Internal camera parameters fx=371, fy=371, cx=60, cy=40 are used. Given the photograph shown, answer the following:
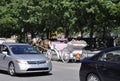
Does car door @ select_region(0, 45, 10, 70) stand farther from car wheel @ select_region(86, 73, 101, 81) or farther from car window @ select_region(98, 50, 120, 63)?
car window @ select_region(98, 50, 120, 63)

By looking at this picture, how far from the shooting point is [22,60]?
48.5 ft

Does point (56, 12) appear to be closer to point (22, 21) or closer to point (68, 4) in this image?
point (68, 4)

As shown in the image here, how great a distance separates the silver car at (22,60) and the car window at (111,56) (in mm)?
4952

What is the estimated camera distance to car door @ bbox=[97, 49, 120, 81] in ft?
31.4

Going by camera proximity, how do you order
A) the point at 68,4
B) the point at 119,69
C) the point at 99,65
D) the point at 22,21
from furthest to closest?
the point at 22,21, the point at 68,4, the point at 99,65, the point at 119,69

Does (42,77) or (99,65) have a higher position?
(99,65)

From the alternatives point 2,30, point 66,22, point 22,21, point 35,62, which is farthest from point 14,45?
point 2,30

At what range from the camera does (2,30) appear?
4853 centimetres

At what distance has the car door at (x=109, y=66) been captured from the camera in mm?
9586

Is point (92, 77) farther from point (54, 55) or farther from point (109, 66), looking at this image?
point (54, 55)

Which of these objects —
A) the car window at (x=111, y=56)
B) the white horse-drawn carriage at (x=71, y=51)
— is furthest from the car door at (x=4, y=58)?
the white horse-drawn carriage at (x=71, y=51)

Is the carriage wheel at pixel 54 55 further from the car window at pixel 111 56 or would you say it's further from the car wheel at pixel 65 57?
the car window at pixel 111 56

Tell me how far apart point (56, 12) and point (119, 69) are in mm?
25578

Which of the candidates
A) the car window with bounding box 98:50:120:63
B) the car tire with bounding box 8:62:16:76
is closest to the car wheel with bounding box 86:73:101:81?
the car window with bounding box 98:50:120:63
